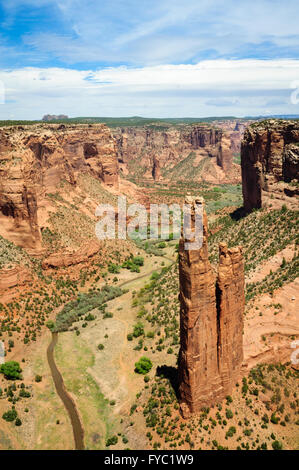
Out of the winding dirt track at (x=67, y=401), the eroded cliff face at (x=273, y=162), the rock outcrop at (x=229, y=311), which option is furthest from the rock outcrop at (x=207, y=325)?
the eroded cliff face at (x=273, y=162)

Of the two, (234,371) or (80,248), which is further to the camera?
(80,248)

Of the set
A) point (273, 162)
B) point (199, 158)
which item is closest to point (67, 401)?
point (273, 162)

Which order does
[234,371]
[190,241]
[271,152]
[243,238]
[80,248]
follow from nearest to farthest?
1. [190,241]
2. [234,371]
3. [243,238]
4. [271,152]
5. [80,248]

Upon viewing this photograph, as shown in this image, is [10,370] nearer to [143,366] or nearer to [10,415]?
[10,415]

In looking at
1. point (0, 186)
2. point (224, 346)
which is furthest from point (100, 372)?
point (0, 186)

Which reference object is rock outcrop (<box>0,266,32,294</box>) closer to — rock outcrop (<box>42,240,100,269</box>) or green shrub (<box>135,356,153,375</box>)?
rock outcrop (<box>42,240,100,269</box>)

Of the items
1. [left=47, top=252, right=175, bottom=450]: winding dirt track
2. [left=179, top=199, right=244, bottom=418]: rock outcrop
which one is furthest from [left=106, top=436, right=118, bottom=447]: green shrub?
[left=179, top=199, right=244, bottom=418]: rock outcrop
